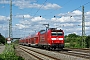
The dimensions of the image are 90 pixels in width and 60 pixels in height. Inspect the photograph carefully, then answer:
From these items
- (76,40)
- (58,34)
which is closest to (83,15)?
(58,34)

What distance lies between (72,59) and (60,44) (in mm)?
16383

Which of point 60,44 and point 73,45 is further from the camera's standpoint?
point 73,45

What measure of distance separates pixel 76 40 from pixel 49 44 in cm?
2639

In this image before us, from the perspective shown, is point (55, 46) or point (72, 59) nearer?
point (72, 59)

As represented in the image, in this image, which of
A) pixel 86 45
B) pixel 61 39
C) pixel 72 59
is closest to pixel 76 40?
pixel 86 45

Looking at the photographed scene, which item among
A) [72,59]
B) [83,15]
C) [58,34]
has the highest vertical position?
[83,15]

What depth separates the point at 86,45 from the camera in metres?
55.8

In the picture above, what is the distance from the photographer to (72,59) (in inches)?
923

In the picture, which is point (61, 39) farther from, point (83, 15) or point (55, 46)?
point (83, 15)

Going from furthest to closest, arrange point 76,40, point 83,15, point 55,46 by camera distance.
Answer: point 76,40, point 83,15, point 55,46

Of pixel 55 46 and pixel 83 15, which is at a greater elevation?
pixel 83 15

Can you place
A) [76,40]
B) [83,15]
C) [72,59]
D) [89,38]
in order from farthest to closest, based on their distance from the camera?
[76,40] < [89,38] < [83,15] < [72,59]

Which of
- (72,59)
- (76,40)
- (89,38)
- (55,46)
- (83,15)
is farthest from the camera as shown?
(76,40)

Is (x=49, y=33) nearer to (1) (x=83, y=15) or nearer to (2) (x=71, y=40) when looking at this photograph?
(1) (x=83, y=15)
